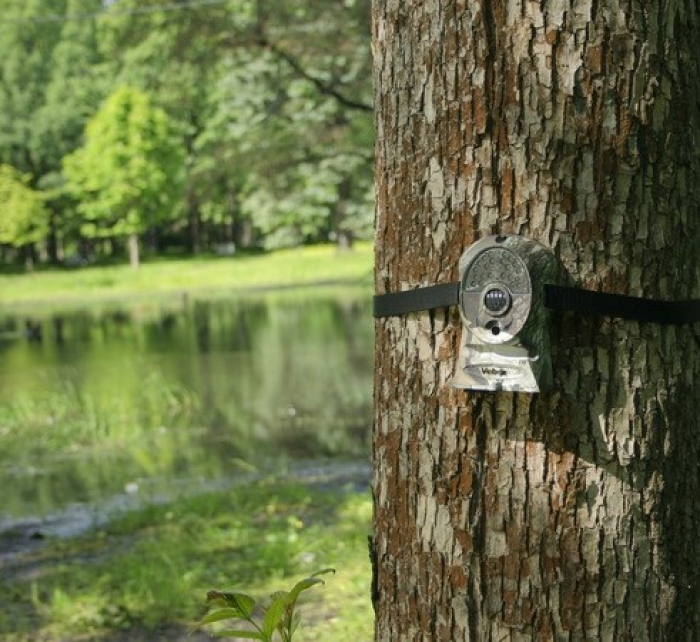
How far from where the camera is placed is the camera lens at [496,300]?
58.8 inches

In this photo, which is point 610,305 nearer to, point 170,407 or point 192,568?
point 192,568

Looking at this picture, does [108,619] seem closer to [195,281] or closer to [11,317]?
[11,317]

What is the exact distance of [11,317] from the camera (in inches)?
1052

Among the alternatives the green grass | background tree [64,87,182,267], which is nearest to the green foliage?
background tree [64,87,182,267]

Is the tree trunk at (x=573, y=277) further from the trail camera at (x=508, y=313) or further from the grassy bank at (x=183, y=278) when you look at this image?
the grassy bank at (x=183, y=278)

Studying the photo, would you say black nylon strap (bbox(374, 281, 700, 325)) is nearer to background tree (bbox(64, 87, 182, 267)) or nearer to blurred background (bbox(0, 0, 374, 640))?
blurred background (bbox(0, 0, 374, 640))

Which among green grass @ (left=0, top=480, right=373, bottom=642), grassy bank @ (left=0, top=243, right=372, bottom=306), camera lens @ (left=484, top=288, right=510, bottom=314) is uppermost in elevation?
camera lens @ (left=484, top=288, right=510, bottom=314)

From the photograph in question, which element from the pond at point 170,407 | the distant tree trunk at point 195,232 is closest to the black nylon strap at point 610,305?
the pond at point 170,407

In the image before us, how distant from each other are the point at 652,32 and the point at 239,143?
35.7 ft

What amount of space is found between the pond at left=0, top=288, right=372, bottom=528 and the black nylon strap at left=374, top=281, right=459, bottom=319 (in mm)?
6020

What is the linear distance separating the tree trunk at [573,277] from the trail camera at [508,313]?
37 mm

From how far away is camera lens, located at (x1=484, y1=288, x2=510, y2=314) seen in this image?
4.90 ft

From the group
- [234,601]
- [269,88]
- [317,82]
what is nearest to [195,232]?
[269,88]

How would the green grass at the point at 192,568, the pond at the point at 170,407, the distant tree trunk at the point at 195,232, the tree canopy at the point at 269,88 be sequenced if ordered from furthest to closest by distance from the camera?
1. the distant tree trunk at the point at 195,232
2. the tree canopy at the point at 269,88
3. the pond at the point at 170,407
4. the green grass at the point at 192,568
